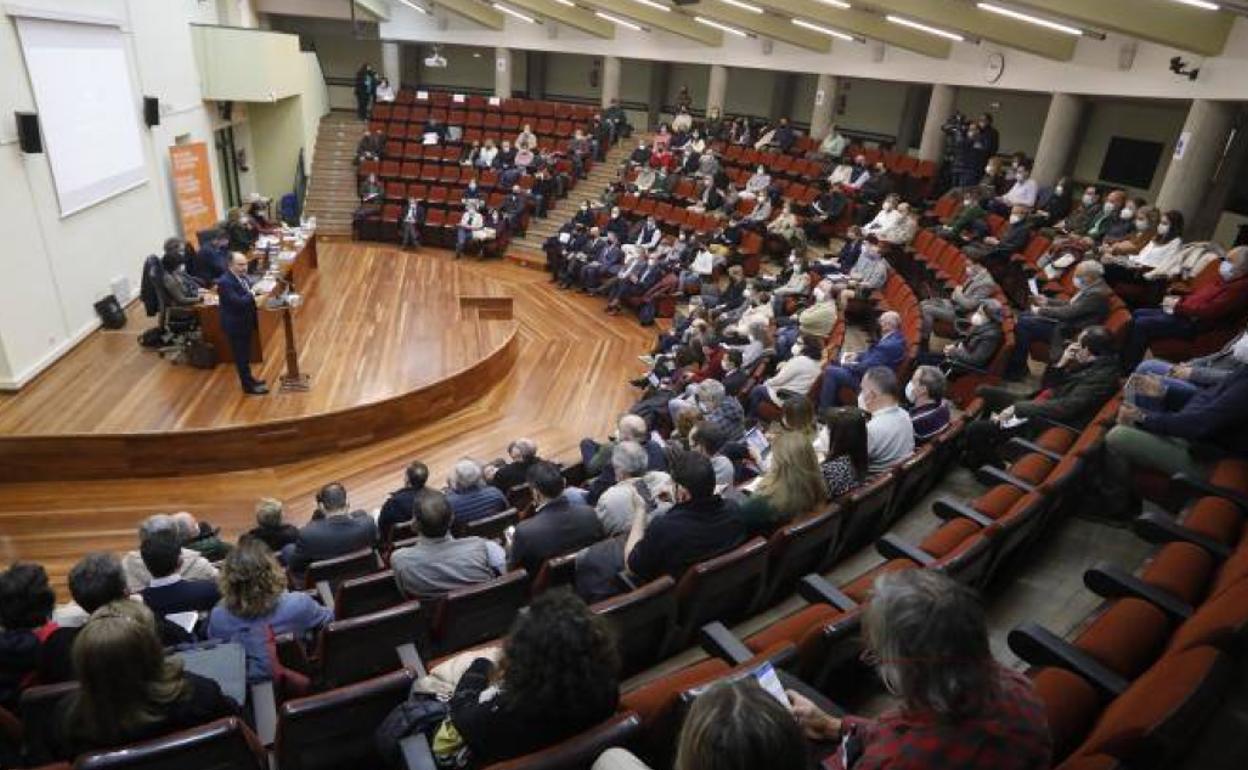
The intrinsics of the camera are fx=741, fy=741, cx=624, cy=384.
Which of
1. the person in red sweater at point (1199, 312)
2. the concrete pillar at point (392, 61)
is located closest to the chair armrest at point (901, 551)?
the person in red sweater at point (1199, 312)

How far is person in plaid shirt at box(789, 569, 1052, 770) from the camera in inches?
46.7

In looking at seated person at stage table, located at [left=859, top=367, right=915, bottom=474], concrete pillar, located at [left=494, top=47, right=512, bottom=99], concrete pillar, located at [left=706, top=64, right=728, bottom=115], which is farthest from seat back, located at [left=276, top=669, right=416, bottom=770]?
concrete pillar, located at [left=494, top=47, right=512, bottom=99]

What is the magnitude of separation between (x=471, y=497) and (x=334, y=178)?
1140cm

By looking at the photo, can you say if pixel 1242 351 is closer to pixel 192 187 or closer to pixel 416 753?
pixel 416 753

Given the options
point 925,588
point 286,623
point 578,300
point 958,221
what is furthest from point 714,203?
point 925,588

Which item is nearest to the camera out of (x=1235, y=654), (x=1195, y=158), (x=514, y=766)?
(x=514, y=766)

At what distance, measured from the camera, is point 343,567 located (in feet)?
10.00

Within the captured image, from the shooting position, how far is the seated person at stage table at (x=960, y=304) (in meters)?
5.58

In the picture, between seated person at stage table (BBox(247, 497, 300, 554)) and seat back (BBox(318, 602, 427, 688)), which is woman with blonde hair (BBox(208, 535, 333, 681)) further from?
seated person at stage table (BBox(247, 497, 300, 554))

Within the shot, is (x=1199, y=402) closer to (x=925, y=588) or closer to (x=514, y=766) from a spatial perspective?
(x=925, y=588)

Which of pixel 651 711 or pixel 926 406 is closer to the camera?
pixel 651 711

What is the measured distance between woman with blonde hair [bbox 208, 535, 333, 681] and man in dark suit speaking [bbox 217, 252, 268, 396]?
11.6 ft

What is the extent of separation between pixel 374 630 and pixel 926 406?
2652mm

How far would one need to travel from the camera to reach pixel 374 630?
2309mm
